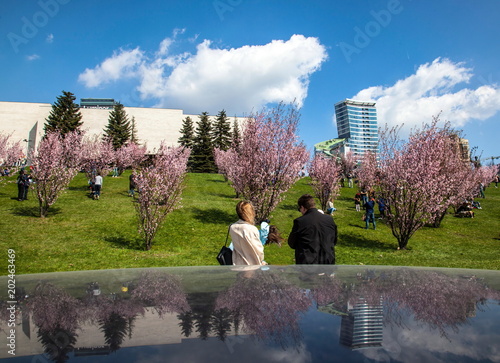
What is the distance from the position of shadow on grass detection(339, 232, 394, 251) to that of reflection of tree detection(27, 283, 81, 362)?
15.4 meters

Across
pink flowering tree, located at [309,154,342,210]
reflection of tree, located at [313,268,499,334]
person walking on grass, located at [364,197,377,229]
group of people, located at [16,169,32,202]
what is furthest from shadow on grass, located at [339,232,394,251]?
group of people, located at [16,169,32,202]

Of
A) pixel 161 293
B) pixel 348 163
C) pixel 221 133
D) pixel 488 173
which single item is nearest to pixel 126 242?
pixel 161 293

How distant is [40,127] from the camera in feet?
231

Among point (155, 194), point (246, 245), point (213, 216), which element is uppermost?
point (155, 194)

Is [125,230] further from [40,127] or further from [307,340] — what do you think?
[40,127]

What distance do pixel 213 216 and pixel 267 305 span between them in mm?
18850

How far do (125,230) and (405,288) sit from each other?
53.1ft

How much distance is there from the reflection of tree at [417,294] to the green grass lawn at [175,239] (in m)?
10.1

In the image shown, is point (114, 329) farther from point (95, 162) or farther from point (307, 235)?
point (95, 162)

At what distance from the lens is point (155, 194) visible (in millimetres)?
14055

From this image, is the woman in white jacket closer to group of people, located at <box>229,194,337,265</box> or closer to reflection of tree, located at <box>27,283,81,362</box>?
group of people, located at <box>229,194,337,265</box>

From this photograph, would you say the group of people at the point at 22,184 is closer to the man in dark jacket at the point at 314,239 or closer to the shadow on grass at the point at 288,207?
the shadow on grass at the point at 288,207

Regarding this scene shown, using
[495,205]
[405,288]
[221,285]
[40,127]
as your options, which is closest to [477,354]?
[405,288]

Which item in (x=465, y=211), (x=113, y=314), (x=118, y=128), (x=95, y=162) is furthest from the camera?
(x=118, y=128)
